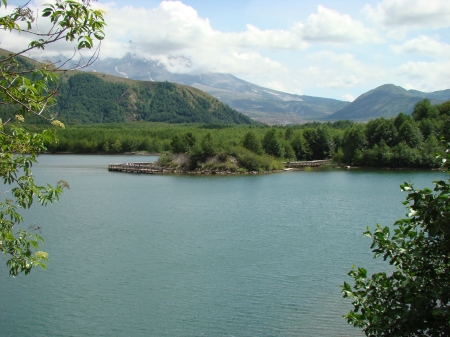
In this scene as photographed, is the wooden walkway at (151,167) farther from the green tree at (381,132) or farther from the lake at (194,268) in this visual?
the lake at (194,268)

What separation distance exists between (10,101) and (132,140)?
14454 cm

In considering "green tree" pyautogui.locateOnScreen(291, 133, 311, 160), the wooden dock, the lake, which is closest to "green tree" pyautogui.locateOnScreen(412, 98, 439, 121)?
"green tree" pyautogui.locateOnScreen(291, 133, 311, 160)

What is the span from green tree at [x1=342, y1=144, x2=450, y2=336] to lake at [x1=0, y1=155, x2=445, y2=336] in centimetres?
825

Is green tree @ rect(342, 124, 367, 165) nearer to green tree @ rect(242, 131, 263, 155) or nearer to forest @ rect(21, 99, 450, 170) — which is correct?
forest @ rect(21, 99, 450, 170)

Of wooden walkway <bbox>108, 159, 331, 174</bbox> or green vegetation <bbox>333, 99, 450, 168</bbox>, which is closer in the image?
wooden walkway <bbox>108, 159, 331, 174</bbox>

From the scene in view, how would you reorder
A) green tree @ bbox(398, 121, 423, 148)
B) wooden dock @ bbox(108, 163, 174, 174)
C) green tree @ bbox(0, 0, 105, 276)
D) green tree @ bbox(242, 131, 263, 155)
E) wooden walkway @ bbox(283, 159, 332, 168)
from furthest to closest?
wooden walkway @ bbox(283, 159, 332, 168) → green tree @ bbox(242, 131, 263, 155) → green tree @ bbox(398, 121, 423, 148) → wooden dock @ bbox(108, 163, 174, 174) → green tree @ bbox(0, 0, 105, 276)

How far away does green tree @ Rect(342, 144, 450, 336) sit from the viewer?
6.49m

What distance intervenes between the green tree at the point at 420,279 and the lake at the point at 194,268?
825 centimetres

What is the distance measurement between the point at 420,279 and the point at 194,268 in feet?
53.6

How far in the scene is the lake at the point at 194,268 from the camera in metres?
15.9

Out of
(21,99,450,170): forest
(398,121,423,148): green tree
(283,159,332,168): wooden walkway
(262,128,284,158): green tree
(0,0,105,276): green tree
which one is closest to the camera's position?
(0,0,105,276): green tree

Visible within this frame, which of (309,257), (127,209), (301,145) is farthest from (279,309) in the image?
(301,145)

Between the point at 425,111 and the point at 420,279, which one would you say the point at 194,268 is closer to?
the point at 420,279

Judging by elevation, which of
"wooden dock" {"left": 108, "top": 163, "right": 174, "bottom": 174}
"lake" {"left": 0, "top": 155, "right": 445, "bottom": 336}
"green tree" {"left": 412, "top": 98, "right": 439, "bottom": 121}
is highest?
"green tree" {"left": 412, "top": 98, "right": 439, "bottom": 121}
